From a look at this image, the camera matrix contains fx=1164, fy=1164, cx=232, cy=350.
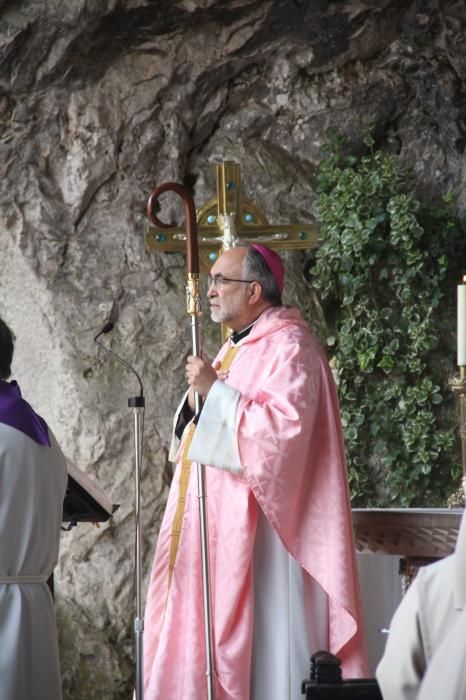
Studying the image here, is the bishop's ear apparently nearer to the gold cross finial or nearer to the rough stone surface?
the gold cross finial

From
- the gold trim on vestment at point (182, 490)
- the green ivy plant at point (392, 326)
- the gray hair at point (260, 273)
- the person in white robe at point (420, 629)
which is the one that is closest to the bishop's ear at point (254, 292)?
the gray hair at point (260, 273)

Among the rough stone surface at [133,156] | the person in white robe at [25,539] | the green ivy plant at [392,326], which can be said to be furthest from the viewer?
the rough stone surface at [133,156]

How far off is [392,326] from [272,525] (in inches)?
108

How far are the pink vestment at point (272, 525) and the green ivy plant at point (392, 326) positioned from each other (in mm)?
2227

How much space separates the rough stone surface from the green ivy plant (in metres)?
0.33

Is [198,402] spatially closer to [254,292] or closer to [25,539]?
[254,292]

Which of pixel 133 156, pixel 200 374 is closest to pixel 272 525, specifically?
pixel 200 374

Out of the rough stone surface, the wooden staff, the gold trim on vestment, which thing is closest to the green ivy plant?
the rough stone surface

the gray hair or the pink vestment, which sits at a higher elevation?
the gray hair

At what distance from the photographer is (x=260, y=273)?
A: 5.09m

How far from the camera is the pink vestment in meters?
4.63

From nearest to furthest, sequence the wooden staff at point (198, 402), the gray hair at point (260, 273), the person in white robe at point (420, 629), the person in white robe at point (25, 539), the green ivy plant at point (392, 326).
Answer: the person in white robe at point (420, 629) → the person in white robe at point (25, 539) → the wooden staff at point (198, 402) → the gray hair at point (260, 273) → the green ivy plant at point (392, 326)

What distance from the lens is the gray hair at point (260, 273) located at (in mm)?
5082

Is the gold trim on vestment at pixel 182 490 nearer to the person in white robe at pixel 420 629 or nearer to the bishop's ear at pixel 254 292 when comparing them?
the bishop's ear at pixel 254 292
